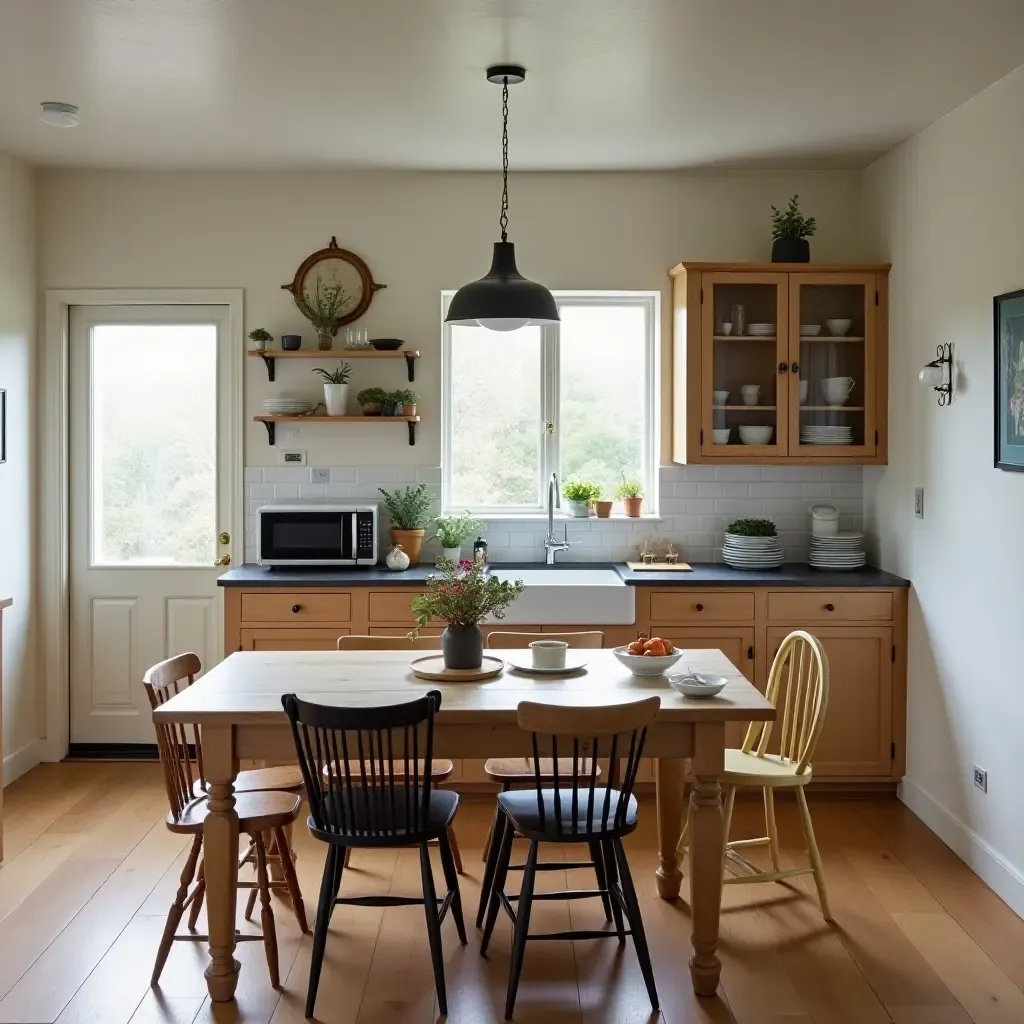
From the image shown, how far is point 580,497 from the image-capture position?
5.32 meters

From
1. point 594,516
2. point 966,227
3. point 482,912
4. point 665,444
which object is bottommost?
point 482,912

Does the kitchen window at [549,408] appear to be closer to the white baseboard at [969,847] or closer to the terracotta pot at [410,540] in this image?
the terracotta pot at [410,540]

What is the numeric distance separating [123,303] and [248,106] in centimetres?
147

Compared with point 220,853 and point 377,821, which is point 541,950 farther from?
point 220,853

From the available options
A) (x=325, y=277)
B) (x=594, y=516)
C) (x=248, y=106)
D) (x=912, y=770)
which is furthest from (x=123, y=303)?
(x=912, y=770)

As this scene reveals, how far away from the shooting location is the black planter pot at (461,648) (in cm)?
341

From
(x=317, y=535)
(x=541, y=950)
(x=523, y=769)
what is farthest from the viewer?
(x=317, y=535)

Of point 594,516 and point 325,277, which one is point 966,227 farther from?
point 325,277

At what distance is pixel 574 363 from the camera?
5441mm

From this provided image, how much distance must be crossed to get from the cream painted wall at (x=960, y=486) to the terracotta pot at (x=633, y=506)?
1.12 meters

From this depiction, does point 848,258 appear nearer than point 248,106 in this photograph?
No

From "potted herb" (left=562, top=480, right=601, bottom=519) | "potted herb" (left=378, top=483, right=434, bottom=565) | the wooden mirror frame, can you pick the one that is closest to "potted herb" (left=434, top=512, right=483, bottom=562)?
"potted herb" (left=378, top=483, right=434, bottom=565)

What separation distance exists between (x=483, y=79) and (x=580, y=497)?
207 centimetres

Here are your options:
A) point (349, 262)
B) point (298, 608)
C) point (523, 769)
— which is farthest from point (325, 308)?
point (523, 769)
